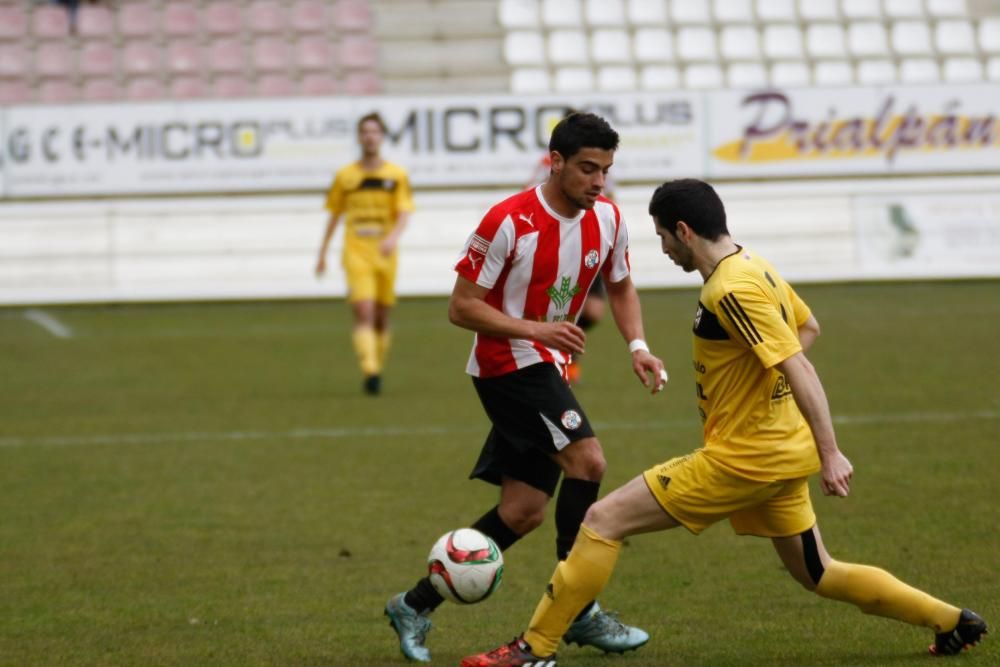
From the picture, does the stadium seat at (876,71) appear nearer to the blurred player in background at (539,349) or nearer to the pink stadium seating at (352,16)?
the pink stadium seating at (352,16)

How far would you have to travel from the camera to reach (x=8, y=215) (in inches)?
797

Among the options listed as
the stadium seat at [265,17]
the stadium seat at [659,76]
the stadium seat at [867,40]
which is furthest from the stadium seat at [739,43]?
the stadium seat at [265,17]

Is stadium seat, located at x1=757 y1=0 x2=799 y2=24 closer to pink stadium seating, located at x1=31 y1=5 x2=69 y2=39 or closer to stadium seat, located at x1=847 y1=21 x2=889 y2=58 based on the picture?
stadium seat, located at x1=847 y1=21 x2=889 y2=58

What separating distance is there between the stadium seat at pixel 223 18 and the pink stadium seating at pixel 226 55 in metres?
0.22

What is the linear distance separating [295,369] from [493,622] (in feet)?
27.7

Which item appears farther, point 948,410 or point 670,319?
point 670,319

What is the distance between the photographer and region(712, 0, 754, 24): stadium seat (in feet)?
85.7

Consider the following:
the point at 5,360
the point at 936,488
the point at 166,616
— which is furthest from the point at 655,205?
the point at 5,360

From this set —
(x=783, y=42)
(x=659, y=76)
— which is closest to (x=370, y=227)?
(x=659, y=76)

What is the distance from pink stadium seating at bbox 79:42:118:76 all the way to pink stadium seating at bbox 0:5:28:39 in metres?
1.06

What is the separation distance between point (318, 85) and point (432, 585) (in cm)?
2054

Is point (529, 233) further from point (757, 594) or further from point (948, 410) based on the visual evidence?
point (948, 410)

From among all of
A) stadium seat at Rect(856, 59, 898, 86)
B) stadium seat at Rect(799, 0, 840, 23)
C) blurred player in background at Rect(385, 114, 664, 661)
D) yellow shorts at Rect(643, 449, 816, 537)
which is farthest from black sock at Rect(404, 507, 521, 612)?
stadium seat at Rect(799, 0, 840, 23)

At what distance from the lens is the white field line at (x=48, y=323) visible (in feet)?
56.7
